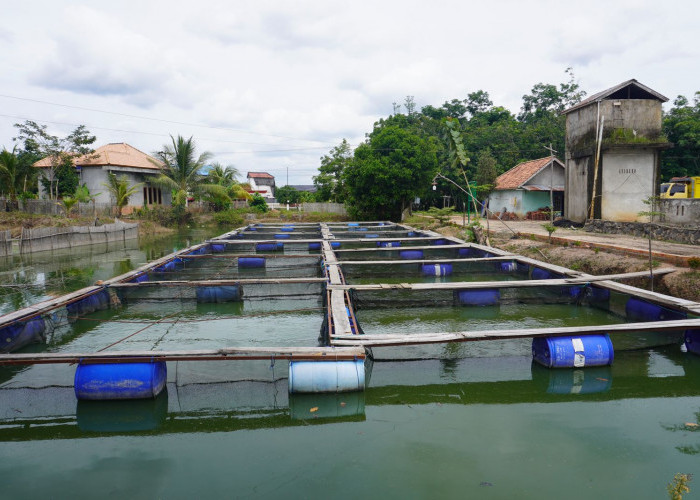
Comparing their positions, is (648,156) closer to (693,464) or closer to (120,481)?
(693,464)

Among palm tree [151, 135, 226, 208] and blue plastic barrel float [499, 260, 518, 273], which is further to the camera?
palm tree [151, 135, 226, 208]

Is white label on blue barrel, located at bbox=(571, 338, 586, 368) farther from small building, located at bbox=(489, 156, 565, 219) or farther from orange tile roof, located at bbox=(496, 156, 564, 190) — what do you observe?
orange tile roof, located at bbox=(496, 156, 564, 190)

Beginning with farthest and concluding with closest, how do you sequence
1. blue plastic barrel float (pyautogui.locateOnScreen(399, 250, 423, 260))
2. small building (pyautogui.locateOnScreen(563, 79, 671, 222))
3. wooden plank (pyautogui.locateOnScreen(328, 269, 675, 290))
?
1. small building (pyautogui.locateOnScreen(563, 79, 671, 222))
2. blue plastic barrel float (pyautogui.locateOnScreen(399, 250, 423, 260))
3. wooden plank (pyautogui.locateOnScreen(328, 269, 675, 290))

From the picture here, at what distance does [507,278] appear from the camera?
1149cm

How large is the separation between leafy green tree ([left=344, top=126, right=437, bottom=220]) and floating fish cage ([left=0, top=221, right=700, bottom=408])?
503 inches

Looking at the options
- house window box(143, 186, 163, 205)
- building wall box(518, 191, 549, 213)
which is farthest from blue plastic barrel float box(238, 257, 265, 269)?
house window box(143, 186, 163, 205)

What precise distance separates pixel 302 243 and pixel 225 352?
11.0 meters

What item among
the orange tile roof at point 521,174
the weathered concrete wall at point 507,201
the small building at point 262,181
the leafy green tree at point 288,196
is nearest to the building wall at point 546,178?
the orange tile roof at point 521,174

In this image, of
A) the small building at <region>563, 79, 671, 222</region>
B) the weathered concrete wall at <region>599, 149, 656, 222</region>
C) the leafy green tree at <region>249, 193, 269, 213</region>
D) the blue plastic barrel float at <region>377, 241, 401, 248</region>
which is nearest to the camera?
the blue plastic barrel float at <region>377, 241, 401, 248</region>

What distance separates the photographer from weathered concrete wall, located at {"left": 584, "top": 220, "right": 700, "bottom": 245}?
37.8ft

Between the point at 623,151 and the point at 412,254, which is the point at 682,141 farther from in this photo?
the point at 412,254

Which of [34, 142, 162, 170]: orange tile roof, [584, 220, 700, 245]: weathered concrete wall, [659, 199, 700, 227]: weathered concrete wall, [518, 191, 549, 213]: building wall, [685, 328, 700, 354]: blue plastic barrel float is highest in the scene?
[34, 142, 162, 170]: orange tile roof

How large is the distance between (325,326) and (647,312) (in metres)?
4.79

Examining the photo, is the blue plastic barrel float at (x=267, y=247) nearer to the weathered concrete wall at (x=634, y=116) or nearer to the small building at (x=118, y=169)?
the weathered concrete wall at (x=634, y=116)
